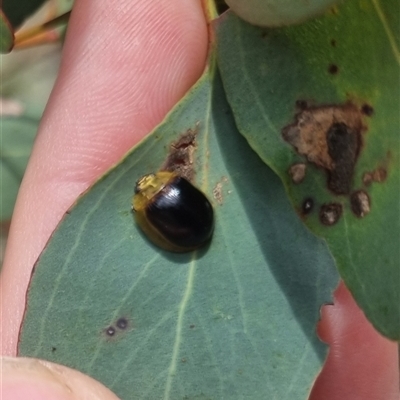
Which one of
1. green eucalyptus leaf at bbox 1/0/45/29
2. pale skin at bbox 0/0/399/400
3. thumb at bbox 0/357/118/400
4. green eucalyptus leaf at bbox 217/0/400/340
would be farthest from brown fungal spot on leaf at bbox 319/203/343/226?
green eucalyptus leaf at bbox 1/0/45/29

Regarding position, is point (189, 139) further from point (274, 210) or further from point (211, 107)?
point (274, 210)

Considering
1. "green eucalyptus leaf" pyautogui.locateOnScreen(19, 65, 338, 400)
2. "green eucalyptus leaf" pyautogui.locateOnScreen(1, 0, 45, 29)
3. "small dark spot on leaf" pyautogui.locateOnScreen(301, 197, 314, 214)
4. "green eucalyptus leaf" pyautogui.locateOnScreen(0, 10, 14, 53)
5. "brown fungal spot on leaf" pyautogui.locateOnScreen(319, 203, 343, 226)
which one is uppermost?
"green eucalyptus leaf" pyautogui.locateOnScreen(0, 10, 14, 53)

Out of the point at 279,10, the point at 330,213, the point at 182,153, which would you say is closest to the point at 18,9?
the point at 182,153

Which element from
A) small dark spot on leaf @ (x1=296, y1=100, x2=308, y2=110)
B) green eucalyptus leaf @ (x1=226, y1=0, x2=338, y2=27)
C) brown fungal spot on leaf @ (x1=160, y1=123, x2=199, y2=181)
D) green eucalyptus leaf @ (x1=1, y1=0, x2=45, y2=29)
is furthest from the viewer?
green eucalyptus leaf @ (x1=1, y1=0, x2=45, y2=29)

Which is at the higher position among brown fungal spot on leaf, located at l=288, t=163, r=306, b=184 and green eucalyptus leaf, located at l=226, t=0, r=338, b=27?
green eucalyptus leaf, located at l=226, t=0, r=338, b=27

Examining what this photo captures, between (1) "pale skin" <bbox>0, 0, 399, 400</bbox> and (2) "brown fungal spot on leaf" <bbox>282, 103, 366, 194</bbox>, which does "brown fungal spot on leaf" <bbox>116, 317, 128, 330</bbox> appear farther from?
(1) "pale skin" <bbox>0, 0, 399, 400</bbox>

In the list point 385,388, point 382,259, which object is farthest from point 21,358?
point 385,388

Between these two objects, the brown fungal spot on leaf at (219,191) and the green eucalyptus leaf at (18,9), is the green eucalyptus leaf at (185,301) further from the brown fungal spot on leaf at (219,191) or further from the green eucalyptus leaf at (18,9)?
the green eucalyptus leaf at (18,9)
